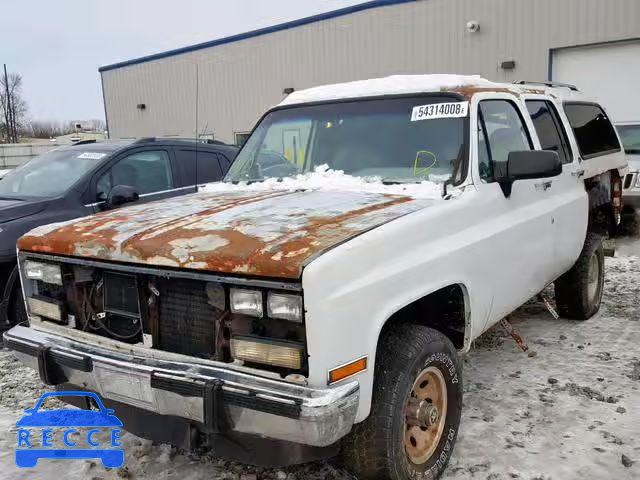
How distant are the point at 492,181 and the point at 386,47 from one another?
13.2 m

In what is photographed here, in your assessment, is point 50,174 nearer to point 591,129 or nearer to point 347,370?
point 347,370

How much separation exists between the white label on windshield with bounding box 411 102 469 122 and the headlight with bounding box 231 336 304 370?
1.95m

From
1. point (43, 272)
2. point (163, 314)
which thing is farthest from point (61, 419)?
point (163, 314)

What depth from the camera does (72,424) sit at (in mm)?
3322

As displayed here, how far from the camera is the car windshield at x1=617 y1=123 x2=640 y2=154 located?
9.88m

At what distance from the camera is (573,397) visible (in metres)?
3.83

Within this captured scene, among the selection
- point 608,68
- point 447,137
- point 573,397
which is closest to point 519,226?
point 447,137

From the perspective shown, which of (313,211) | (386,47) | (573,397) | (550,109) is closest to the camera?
(313,211)

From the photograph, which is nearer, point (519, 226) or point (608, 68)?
point (519, 226)

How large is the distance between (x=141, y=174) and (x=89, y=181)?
0.63m

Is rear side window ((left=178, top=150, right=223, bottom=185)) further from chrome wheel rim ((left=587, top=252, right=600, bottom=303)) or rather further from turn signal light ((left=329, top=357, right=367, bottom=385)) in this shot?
turn signal light ((left=329, top=357, right=367, bottom=385))

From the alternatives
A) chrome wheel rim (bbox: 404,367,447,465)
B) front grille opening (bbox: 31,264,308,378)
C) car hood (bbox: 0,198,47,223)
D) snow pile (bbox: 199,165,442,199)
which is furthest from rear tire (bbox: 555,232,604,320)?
car hood (bbox: 0,198,47,223)

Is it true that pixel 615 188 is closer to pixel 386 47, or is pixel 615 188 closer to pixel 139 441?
pixel 139 441

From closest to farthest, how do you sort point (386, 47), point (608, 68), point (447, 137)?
point (447, 137) < point (608, 68) < point (386, 47)
